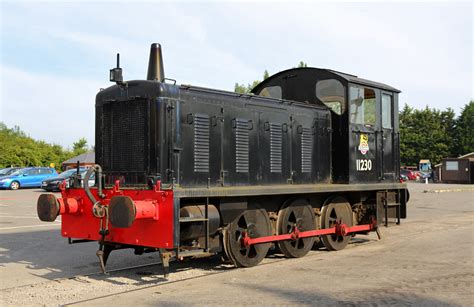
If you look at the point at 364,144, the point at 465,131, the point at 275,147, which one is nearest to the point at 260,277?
the point at 275,147

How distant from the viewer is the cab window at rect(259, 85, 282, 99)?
10266 mm

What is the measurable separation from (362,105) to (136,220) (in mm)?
5552

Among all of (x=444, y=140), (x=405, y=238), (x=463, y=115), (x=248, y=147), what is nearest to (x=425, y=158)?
(x=444, y=140)

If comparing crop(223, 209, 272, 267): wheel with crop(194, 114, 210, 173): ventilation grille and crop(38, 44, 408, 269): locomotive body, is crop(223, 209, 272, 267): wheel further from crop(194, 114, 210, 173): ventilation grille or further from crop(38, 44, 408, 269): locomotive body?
crop(194, 114, 210, 173): ventilation grille

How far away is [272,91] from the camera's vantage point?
10.4 metres

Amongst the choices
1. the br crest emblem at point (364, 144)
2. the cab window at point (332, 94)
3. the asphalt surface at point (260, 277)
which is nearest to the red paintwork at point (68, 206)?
the asphalt surface at point (260, 277)

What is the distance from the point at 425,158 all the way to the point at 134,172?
2500 inches

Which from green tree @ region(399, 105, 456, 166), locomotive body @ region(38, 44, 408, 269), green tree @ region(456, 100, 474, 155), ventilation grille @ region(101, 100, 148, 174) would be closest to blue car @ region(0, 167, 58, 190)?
locomotive body @ region(38, 44, 408, 269)

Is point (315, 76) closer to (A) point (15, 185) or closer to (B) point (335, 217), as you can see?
(B) point (335, 217)

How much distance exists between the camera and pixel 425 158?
64625 millimetres

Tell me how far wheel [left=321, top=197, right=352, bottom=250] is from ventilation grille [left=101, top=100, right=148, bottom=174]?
397 centimetres

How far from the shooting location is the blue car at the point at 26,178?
30031 millimetres

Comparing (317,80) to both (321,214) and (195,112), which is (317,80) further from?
(195,112)

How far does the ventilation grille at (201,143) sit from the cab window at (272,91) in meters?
3.21
